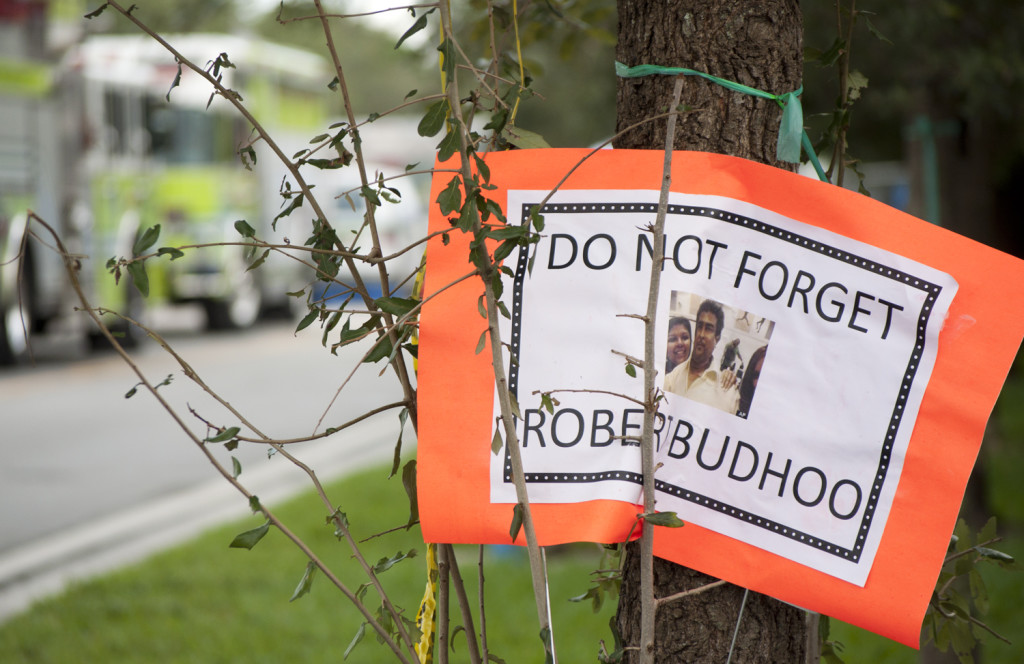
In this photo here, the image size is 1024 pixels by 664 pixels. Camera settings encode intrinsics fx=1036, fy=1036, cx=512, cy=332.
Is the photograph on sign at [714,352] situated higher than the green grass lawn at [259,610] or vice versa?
the photograph on sign at [714,352]

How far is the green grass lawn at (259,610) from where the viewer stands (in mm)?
3615

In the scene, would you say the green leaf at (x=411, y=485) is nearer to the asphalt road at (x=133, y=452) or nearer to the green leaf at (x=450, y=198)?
the green leaf at (x=450, y=198)

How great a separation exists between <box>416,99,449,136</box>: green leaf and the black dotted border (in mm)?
153

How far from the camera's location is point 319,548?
4.87 meters

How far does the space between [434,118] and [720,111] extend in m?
0.42

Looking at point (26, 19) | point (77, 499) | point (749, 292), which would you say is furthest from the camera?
point (26, 19)

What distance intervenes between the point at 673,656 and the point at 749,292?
1.63 ft

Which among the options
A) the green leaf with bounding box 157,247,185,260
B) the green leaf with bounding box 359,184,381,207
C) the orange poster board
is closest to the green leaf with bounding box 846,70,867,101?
the orange poster board

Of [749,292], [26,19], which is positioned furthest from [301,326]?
[26,19]

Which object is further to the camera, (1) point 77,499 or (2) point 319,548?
(1) point 77,499

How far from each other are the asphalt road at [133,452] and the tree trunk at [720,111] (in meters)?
2.59

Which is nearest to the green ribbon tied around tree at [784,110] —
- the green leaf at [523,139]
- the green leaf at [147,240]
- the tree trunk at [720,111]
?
the tree trunk at [720,111]

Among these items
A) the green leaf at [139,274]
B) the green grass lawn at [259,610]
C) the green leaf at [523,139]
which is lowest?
the green grass lawn at [259,610]

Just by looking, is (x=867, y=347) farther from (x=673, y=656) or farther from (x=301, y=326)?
(x=301, y=326)
